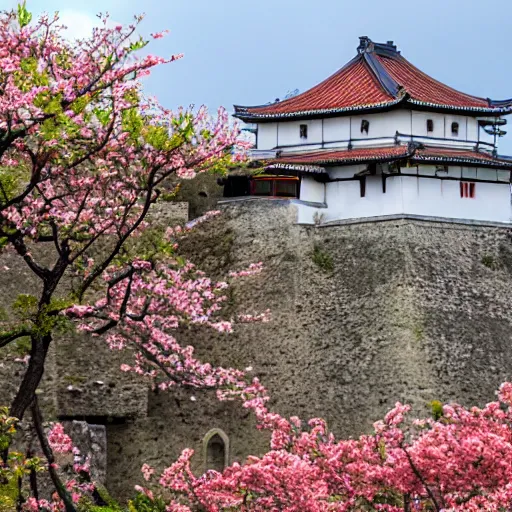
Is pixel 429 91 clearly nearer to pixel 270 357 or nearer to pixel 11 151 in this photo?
pixel 270 357

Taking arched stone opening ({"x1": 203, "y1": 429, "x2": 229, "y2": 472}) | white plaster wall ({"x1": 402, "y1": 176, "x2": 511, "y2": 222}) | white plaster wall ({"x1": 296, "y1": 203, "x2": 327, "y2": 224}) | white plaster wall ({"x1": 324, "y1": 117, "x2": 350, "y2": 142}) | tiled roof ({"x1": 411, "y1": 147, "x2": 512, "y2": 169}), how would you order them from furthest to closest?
white plaster wall ({"x1": 324, "y1": 117, "x2": 350, "y2": 142}), white plaster wall ({"x1": 296, "y1": 203, "x2": 327, "y2": 224}), white plaster wall ({"x1": 402, "y1": 176, "x2": 511, "y2": 222}), tiled roof ({"x1": 411, "y1": 147, "x2": 512, "y2": 169}), arched stone opening ({"x1": 203, "y1": 429, "x2": 229, "y2": 472})

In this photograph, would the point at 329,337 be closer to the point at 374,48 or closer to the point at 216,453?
the point at 216,453

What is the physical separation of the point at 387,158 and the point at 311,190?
293 cm

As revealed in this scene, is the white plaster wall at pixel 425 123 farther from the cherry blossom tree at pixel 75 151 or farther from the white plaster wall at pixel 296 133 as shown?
the cherry blossom tree at pixel 75 151

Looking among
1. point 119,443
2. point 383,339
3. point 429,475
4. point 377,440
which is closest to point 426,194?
point 383,339

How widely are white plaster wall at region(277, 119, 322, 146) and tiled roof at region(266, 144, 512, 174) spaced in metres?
0.97

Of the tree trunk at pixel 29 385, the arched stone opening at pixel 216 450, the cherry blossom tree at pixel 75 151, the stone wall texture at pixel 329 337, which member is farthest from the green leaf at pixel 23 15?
the arched stone opening at pixel 216 450

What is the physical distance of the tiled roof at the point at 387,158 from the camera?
36.4 meters

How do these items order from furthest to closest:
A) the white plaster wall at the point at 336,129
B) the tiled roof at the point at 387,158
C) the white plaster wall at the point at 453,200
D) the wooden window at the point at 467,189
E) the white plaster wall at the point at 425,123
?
1. the white plaster wall at the point at 336,129
2. the white plaster wall at the point at 425,123
3. the wooden window at the point at 467,189
4. the white plaster wall at the point at 453,200
5. the tiled roof at the point at 387,158

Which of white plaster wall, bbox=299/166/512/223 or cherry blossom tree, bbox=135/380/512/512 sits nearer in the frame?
cherry blossom tree, bbox=135/380/512/512

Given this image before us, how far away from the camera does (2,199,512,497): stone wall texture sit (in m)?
32.9

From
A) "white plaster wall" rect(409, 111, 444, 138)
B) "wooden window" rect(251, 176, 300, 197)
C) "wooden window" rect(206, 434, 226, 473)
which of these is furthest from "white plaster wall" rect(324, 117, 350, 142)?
"wooden window" rect(206, 434, 226, 473)

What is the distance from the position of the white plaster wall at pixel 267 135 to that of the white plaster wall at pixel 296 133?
0.18m

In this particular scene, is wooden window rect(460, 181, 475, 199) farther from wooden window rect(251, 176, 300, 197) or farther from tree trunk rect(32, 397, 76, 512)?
tree trunk rect(32, 397, 76, 512)
